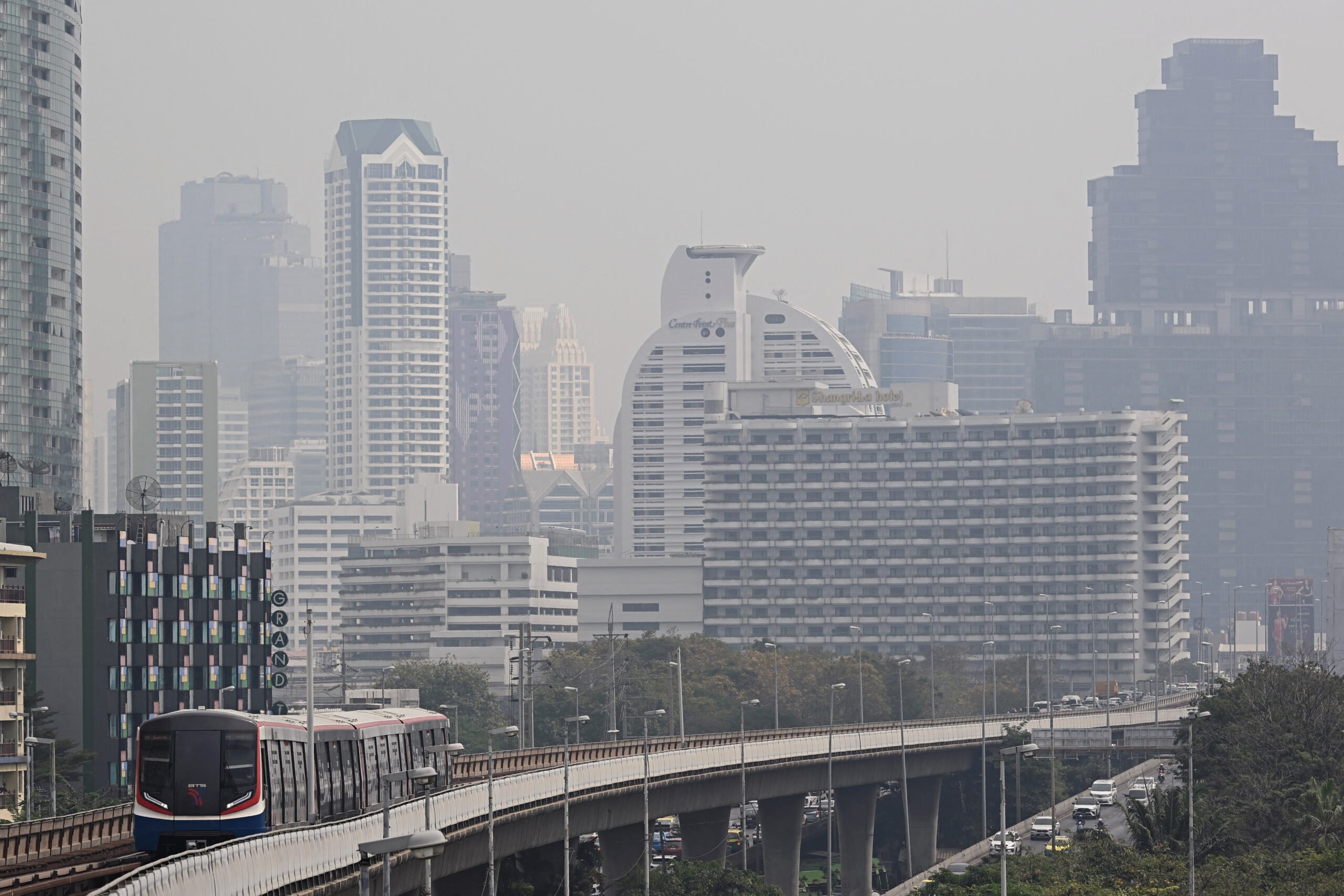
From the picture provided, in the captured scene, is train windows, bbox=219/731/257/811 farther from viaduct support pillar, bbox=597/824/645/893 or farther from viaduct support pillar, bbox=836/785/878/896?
viaduct support pillar, bbox=836/785/878/896

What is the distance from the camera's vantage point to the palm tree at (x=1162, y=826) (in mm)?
113375

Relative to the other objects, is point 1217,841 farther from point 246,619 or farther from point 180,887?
point 246,619

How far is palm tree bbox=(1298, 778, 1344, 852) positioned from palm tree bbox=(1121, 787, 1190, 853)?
589 cm

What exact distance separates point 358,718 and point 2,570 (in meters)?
60.1

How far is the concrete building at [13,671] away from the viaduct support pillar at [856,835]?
61.3 metres

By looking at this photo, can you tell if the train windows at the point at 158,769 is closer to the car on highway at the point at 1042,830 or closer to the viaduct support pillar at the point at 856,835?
the car on highway at the point at 1042,830

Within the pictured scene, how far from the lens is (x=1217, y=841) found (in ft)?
375

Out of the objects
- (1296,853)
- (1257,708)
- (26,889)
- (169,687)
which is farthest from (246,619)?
(26,889)

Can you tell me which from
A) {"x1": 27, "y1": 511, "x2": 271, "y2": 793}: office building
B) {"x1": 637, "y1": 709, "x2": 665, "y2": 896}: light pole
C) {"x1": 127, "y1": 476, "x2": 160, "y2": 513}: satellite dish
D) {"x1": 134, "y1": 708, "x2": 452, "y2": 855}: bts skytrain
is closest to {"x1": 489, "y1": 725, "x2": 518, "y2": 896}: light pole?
{"x1": 134, "y1": 708, "x2": 452, "y2": 855}: bts skytrain

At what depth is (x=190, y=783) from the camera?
64.8 m

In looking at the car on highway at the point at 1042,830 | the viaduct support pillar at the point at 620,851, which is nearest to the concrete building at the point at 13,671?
the viaduct support pillar at the point at 620,851

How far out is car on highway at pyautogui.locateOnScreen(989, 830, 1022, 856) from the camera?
146 metres

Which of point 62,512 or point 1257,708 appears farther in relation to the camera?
point 62,512

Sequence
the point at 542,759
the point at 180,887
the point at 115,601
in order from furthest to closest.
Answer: the point at 115,601 < the point at 542,759 < the point at 180,887
